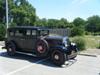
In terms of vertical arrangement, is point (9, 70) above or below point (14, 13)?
below

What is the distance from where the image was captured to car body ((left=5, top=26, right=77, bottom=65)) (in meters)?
9.48

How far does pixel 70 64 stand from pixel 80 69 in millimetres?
962

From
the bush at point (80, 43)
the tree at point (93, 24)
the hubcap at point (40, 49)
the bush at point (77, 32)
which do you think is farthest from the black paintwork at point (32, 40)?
the tree at point (93, 24)

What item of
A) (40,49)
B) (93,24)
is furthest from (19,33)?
(93,24)

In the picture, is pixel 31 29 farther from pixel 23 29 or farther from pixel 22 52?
pixel 22 52

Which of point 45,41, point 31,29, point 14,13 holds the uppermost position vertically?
point 14,13

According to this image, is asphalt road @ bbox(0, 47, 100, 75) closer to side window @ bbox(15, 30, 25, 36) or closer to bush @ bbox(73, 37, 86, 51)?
side window @ bbox(15, 30, 25, 36)

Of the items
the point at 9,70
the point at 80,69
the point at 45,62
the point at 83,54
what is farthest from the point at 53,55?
the point at 83,54

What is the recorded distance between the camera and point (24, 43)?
36.2 feet

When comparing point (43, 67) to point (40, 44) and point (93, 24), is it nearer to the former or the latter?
point (40, 44)

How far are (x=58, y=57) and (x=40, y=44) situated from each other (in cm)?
135

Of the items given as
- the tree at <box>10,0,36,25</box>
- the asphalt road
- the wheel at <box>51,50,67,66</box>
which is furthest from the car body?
the tree at <box>10,0,36,25</box>

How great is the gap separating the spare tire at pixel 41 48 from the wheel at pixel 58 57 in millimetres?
493

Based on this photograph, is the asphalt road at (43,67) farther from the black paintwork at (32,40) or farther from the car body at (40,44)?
the black paintwork at (32,40)
